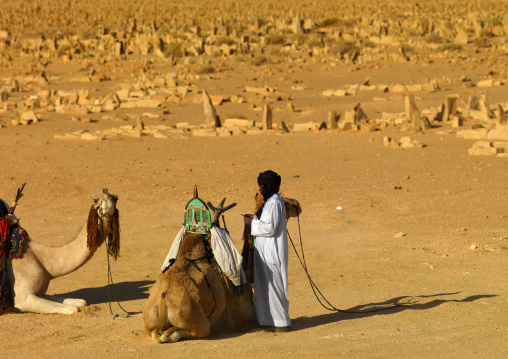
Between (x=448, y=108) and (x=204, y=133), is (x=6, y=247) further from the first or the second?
(x=448, y=108)

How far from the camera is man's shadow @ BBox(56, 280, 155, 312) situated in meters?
10.0

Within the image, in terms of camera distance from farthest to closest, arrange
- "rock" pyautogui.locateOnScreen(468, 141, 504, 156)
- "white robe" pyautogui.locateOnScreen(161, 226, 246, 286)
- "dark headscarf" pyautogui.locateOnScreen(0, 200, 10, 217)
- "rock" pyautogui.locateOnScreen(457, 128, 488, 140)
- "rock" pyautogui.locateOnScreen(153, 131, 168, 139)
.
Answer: "rock" pyautogui.locateOnScreen(153, 131, 168, 139) → "rock" pyautogui.locateOnScreen(457, 128, 488, 140) → "rock" pyautogui.locateOnScreen(468, 141, 504, 156) → "dark headscarf" pyautogui.locateOnScreen(0, 200, 10, 217) → "white robe" pyautogui.locateOnScreen(161, 226, 246, 286)

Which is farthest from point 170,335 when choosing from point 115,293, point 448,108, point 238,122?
point 448,108

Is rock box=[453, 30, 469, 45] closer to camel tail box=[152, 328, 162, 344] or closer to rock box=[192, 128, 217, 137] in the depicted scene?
rock box=[192, 128, 217, 137]

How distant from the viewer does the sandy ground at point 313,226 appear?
7.53m

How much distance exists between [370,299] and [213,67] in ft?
110

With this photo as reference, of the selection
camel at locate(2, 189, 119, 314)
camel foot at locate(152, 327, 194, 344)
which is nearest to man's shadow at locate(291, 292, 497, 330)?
camel foot at locate(152, 327, 194, 344)

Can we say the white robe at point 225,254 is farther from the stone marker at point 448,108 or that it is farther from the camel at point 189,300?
the stone marker at point 448,108

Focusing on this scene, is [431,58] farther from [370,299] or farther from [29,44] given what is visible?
[370,299]

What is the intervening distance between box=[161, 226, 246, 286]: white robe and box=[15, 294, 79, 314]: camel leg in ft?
6.60

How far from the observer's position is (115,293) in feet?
33.7

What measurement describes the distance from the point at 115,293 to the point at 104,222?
6.04 feet

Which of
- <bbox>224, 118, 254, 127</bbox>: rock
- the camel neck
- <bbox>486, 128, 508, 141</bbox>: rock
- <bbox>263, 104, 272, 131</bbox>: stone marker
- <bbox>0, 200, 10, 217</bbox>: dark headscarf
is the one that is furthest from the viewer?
<bbox>224, 118, 254, 127</bbox>: rock

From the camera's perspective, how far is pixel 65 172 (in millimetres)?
19422
